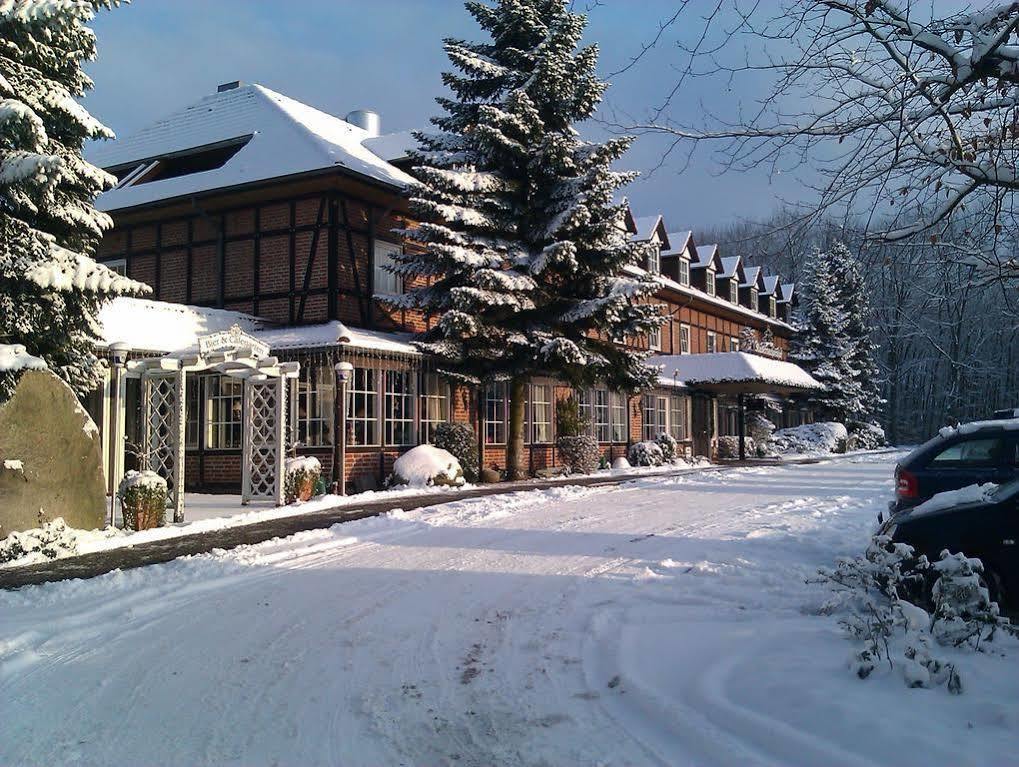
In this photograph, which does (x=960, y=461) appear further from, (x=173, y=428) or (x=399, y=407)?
(x=399, y=407)

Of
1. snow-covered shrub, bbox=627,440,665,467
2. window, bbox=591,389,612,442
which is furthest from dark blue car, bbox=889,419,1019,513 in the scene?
window, bbox=591,389,612,442

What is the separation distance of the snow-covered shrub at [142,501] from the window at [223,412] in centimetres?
714

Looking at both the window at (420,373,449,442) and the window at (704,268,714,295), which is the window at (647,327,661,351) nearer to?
the window at (704,268,714,295)

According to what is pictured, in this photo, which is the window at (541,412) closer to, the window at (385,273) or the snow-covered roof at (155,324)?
the window at (385,273)

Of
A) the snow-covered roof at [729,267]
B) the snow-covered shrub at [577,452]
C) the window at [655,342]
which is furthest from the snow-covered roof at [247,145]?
the snow-covered roof at [729,267]

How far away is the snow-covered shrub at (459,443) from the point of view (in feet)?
65.1

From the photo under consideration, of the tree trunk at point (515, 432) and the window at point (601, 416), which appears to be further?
the window at point (601, 416)

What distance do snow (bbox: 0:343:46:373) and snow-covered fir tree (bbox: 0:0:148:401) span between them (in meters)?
0.17

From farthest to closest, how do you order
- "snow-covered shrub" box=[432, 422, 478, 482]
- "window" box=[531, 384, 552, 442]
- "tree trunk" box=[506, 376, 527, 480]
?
"window" box=[531, 384, 552, 442] < "tree trunk" box=[506, 376, 527, 480] < "snow-covered shrub" box=[432, 422, 478, 482]

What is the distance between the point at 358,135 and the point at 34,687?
22676 mm

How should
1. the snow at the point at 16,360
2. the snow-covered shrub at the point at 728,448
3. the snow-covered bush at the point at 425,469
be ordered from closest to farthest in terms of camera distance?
the snow at the point at 16,360
the snow-covered bush at the point at 425,469
the snow-covered shrub at the point at 728,448

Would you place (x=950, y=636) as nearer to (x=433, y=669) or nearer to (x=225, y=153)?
(x=433, y=669)

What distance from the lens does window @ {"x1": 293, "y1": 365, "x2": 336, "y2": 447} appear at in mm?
19000

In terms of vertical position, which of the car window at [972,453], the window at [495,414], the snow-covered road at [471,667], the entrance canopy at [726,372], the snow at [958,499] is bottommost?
the snow-covered road at [471,667]
